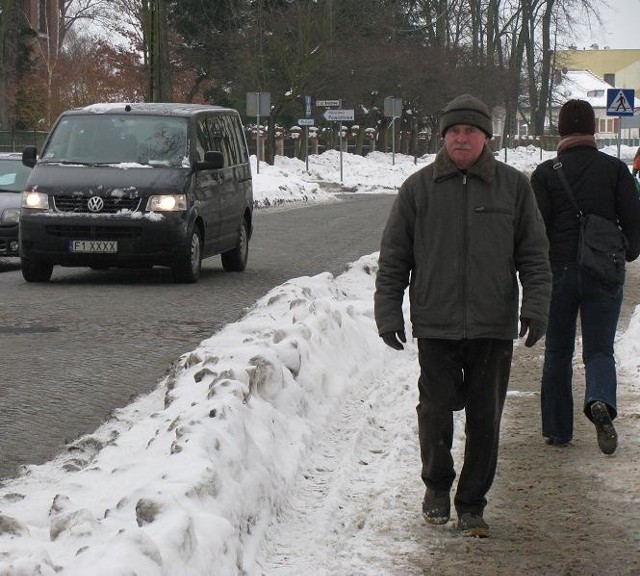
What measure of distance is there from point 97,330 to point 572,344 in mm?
5143

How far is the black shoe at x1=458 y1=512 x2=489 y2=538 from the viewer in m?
5.93

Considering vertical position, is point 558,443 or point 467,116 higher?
point 467,116

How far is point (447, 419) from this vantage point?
20.0ft

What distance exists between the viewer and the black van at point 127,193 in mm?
15523

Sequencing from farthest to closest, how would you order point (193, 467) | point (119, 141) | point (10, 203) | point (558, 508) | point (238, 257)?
point (10, 203), point (238, 257), point (119, 141), point (558, 508), point (193, 467)

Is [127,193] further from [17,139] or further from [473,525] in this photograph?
[17,139]

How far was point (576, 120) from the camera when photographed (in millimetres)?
7602

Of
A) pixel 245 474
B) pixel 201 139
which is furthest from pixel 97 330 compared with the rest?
pixel 245 474

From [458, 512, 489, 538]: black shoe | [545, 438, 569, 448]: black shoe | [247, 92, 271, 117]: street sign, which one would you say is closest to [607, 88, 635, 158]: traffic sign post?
[247, 92, 271, 117]: street sign

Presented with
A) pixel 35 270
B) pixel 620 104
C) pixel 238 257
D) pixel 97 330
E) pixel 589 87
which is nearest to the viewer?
pixel 97 330

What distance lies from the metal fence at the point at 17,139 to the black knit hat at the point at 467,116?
45301mm

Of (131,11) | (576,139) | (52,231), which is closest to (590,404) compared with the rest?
(576,139)

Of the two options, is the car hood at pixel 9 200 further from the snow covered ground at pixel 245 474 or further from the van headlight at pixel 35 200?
the snow covered ground at pixel 245 474

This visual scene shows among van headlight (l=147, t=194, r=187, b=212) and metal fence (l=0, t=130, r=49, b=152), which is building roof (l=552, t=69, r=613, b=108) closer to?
metal fence (l=0, t=130, r=49, b=152)
